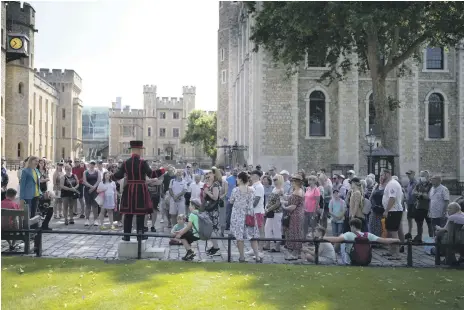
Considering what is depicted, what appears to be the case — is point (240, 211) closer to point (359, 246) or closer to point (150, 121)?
point (359, 246)

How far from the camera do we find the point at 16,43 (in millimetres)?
6660

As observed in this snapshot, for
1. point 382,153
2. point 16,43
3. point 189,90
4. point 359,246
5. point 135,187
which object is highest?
point 189,90

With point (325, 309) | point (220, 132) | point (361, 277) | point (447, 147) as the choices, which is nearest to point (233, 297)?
point (325, 309)

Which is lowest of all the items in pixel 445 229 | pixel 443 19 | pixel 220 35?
pixel 445 229

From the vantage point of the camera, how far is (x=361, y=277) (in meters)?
8.23

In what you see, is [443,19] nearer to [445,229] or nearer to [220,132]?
[445,229]

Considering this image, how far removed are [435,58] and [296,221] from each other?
88.8 feet

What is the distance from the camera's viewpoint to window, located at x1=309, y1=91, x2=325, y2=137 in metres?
31.9

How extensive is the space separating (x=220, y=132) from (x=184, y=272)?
49.8 meters

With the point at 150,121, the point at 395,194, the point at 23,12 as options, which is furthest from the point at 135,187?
the point at 150,121

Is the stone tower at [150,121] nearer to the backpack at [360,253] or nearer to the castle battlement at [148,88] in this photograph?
the castle battlement at [148,88]

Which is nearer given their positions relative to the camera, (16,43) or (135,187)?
(16,43)

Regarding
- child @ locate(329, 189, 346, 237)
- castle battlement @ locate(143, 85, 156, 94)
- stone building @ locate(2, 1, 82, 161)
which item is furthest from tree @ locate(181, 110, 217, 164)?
child @ locate(329, 189, 346, 237)

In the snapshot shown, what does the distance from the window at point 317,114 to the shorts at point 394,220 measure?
21.5 metres
